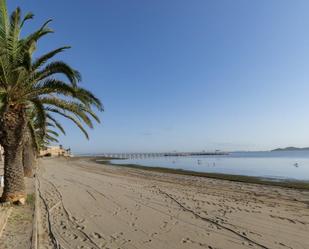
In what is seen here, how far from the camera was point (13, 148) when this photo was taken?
10430 millimetres

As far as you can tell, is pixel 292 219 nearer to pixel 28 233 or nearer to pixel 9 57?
pixel 28 233

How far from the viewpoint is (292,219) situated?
8539 millimetres

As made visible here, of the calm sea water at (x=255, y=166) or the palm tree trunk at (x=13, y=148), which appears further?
the calm sea water at (x=255, y=166)

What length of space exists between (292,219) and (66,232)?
6.33 meters

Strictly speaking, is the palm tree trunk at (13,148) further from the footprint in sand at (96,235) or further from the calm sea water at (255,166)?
the calm sea water at (255,166)

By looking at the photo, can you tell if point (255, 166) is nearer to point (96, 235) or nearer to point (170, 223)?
point (170, 223)

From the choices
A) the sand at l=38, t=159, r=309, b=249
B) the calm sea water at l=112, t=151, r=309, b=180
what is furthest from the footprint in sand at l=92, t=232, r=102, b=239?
the calm sea water at l=112, t=151, r=309, b=180

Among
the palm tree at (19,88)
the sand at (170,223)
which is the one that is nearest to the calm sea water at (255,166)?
the sand at (170,223)

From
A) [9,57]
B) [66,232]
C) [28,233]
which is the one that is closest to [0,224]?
[28,233]

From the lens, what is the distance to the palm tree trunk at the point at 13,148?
1016 cm

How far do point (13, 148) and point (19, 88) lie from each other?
7.19ft

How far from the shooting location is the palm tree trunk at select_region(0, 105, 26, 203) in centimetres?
1016

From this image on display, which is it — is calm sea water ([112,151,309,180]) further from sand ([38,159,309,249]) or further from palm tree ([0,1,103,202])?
palm tree ([0,1,103,202])

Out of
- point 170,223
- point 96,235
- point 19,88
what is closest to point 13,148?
point 19,88
